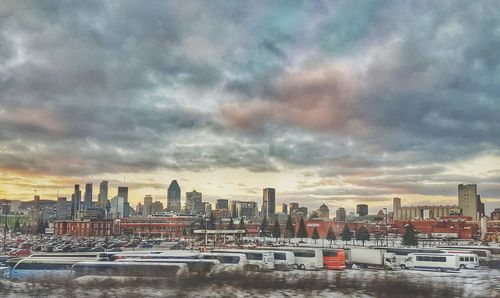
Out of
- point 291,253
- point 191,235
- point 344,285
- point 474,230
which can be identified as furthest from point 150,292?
point 474,230

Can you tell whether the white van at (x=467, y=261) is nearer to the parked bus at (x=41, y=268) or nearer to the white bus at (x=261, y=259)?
the white bus at (x=261, y=259)

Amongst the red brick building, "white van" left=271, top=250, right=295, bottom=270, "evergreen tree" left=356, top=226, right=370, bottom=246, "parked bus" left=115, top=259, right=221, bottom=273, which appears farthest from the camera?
the red brick building

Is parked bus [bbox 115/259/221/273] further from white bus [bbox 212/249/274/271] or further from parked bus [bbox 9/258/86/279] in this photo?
white bus [bbox 212/249/274/271]

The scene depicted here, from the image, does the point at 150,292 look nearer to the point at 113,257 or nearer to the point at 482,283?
the point at 113,257

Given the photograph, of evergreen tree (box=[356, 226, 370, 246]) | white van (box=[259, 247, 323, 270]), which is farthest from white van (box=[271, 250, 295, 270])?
evergreen tree (box=[356, 226, 370, 246])

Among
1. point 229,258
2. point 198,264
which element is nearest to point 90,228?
point 229,258

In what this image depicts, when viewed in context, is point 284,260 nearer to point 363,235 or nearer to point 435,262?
point 435,262
